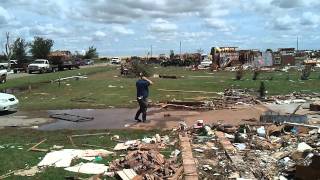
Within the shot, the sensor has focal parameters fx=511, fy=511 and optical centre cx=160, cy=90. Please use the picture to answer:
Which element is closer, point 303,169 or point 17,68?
point 303,169

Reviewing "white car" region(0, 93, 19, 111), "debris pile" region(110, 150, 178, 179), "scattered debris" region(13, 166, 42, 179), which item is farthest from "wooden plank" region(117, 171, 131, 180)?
"white car" region(0, 93, 19, 111)

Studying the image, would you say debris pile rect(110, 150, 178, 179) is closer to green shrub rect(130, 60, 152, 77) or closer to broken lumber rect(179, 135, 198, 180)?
broken lumber rect(179, 135, 198, 180)

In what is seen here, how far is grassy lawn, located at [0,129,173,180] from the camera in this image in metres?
10.5

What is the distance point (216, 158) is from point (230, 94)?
16.0 metres

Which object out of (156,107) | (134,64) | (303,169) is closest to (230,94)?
(156,107)

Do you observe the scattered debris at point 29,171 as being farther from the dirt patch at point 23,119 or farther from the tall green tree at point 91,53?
the tall green tree at point 91,53

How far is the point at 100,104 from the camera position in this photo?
24344 mm

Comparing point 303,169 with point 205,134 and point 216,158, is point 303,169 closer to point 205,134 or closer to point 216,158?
point 216,158

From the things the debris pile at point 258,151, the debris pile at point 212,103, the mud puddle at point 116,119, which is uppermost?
the debris pile at point 258,151

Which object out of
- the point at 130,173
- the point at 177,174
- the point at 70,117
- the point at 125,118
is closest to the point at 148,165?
the point at 130,173

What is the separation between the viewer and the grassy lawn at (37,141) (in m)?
10.5

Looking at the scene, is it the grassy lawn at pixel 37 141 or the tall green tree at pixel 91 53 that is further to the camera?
the tall green tree at pixel 91 53

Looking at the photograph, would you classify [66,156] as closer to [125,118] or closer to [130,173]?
[130,173]

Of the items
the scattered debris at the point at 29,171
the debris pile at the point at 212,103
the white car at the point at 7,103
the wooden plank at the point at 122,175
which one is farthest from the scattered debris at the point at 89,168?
the debris pile at the point at 212,103
